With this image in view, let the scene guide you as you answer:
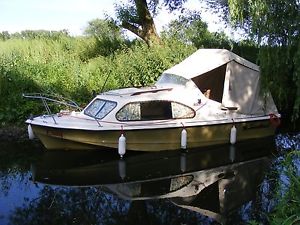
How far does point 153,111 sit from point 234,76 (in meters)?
2.85

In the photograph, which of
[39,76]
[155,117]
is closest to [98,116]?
[155,117]

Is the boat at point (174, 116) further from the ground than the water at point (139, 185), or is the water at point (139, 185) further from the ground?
the boat at point (174, 116)

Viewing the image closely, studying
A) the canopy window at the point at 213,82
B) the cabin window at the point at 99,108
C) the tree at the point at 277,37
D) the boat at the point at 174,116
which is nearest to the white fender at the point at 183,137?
the boat at the point at 174,116

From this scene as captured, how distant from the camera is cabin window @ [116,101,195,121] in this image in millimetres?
11016

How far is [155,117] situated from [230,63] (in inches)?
117

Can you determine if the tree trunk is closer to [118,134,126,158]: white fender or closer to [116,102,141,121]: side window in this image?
[116,102,141,121]: side window

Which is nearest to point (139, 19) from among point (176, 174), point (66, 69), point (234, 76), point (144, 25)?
point (144, 25)

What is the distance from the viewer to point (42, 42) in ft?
63.3

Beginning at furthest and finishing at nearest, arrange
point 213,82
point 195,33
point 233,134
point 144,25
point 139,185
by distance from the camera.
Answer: point 195,33, point 144,25, point 213,82, point 233,134, point 139,185

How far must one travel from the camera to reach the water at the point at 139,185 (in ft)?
25.1

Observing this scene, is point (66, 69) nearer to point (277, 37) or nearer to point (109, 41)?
point (109, 41)

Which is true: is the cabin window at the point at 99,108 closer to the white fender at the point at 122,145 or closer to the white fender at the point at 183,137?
the white fender at the point at 122,145

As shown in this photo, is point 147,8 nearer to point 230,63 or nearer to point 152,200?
point 230,63

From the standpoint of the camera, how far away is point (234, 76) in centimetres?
1256
